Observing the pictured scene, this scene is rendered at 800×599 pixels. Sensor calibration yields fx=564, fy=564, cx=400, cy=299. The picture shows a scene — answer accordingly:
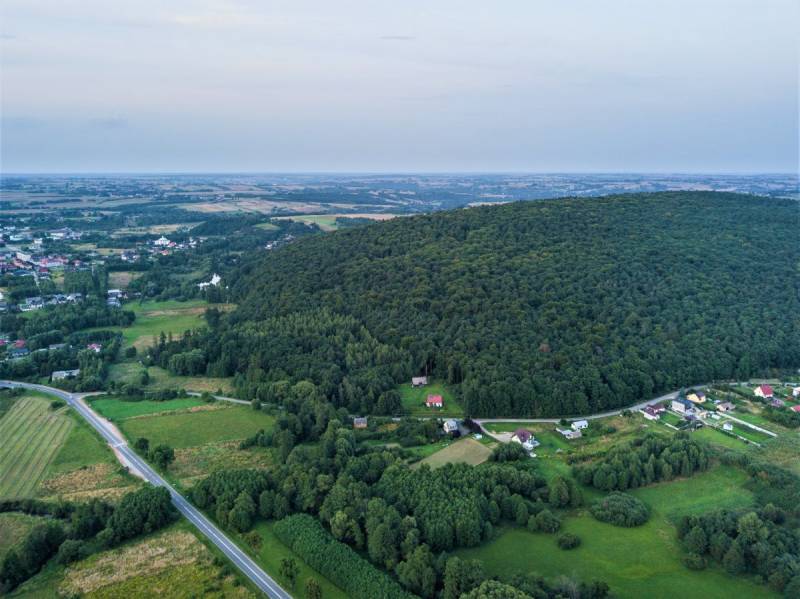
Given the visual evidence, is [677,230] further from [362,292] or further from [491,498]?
[491,498]

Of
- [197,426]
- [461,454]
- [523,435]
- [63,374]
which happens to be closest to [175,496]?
[197,426]

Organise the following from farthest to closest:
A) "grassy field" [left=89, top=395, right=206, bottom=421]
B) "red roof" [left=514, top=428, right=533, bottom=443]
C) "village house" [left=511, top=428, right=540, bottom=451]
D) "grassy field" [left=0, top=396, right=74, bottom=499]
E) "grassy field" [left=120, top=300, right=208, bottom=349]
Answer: "grassy field" [left=120, top=300, right=208, bottom=349] < "grassy field" [left=89, top=395, right=206, bottom=421] < "red roof" [left=514, top=428, right=533, bottom=443] < "village house" [left=511, top=428, right=540, bottom=451] < "grassy field" [left=0, top=396, right=74, bottom=499]

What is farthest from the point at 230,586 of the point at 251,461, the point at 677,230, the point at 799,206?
the point at 799,206

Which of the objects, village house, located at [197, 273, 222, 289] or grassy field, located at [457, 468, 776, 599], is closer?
grassy field, located at [457, 468, 776, 599]

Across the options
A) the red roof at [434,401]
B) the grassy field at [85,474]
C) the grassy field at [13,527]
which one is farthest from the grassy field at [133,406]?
the red roof at [434,401]

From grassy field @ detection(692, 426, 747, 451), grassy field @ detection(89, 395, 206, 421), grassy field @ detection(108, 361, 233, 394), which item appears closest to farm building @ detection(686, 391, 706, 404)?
grassy field @ detection(692, 426, 747, 451)

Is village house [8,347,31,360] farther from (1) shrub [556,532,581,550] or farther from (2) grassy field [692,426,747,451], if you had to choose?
(2) grassy field [692,426,747,451]

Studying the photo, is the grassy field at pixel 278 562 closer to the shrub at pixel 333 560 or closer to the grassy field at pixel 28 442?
the shrub at pixel 333 560
